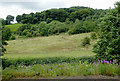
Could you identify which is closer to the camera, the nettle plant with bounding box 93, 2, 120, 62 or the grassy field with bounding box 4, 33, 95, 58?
the nettle plant with bounding box 93, 2, 120, 62

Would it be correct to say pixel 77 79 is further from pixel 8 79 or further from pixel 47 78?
pixel 8 79

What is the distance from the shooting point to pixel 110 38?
7.35 m

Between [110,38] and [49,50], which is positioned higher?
[110,38]

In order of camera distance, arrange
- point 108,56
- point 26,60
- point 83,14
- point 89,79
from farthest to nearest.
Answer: point 83,14 < point 26,60 < point 108,56 < point 89,79

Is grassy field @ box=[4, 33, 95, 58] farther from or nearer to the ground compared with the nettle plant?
nearer to the ground

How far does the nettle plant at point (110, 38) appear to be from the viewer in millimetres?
7043

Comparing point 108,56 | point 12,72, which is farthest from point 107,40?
point 12,72

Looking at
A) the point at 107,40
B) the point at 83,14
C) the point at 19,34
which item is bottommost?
the point at 19,34

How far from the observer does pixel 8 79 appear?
4.20m

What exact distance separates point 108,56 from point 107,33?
4.36ft

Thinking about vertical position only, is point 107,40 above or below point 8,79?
above

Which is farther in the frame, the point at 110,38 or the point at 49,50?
the point at 49,50

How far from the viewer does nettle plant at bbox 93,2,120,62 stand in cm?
704

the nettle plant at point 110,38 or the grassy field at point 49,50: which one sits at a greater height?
the nettle plant at point 110,38
